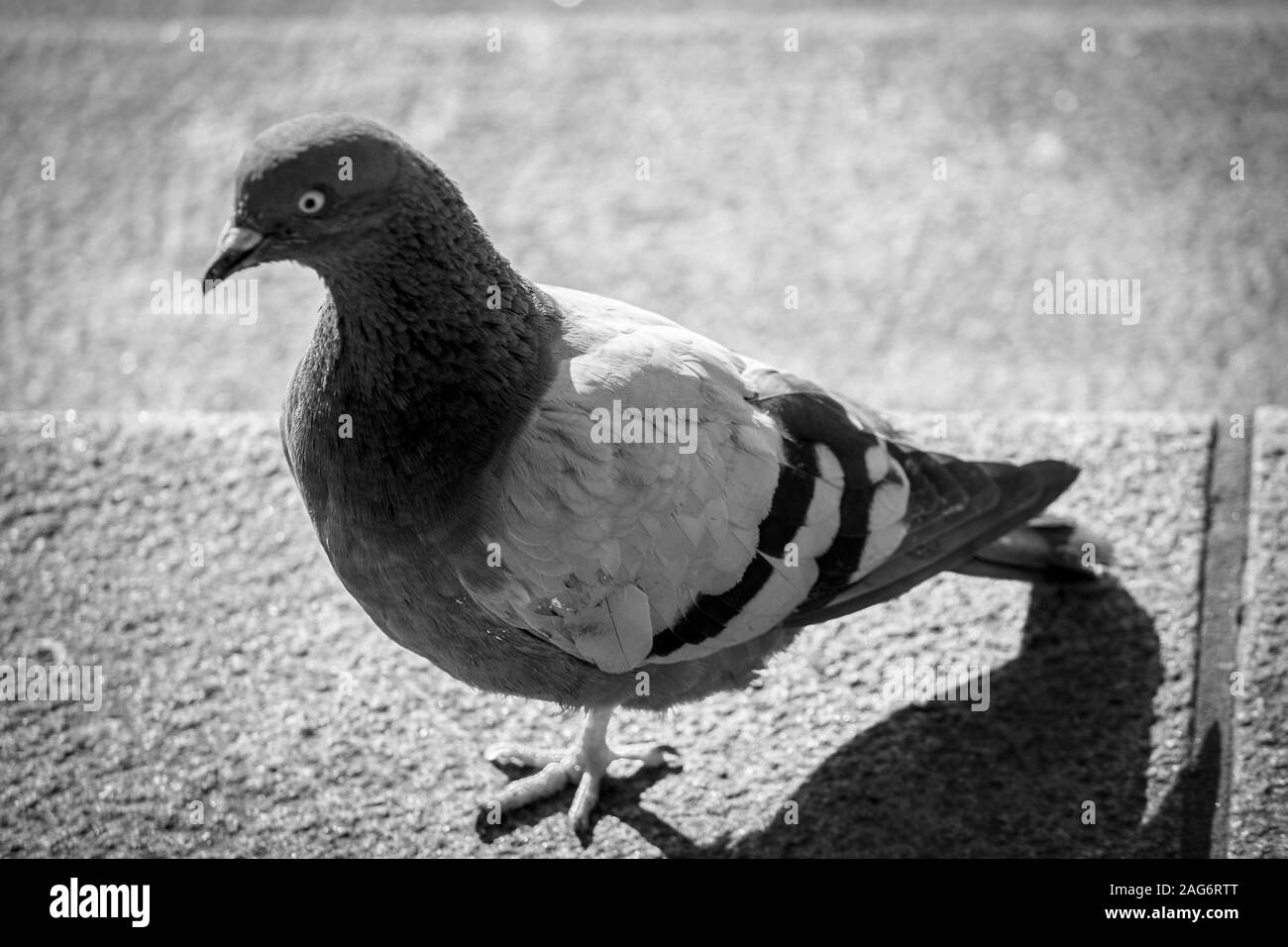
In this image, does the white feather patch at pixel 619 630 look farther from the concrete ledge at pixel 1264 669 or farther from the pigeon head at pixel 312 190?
the concrete ledge at pixel 1264 669

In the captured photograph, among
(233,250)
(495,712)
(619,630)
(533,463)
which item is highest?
(233,250)

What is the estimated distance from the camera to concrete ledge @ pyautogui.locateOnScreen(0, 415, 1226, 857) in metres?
3.86

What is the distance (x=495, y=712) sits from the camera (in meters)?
4.29

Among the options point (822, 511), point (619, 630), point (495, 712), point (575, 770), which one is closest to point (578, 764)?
point (575, 770)

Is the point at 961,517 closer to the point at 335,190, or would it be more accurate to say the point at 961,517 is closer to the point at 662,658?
the point at 662,658

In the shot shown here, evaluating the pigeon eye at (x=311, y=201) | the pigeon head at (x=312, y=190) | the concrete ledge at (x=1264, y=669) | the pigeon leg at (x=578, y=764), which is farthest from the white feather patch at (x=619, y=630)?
the concrete ledge at (x=1264, y=669)

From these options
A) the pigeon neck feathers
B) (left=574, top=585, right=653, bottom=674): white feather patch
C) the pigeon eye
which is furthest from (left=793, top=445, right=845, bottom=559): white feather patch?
the pigeon eye

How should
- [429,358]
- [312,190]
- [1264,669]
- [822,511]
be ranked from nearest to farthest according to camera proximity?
[312,190] < [429,358] < [822,511] < [1264,669]

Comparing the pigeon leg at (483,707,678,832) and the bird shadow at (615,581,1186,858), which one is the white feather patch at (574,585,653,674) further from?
the bird shadow at (615,581,1186,858)

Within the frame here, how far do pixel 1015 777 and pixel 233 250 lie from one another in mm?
2727

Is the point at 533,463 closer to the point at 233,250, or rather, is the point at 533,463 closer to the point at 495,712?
the point at 233,250

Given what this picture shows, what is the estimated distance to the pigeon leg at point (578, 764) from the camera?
393 centimetres

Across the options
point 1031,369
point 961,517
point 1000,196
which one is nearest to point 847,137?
point 1000,196

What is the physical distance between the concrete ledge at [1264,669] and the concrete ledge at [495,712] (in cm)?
3
